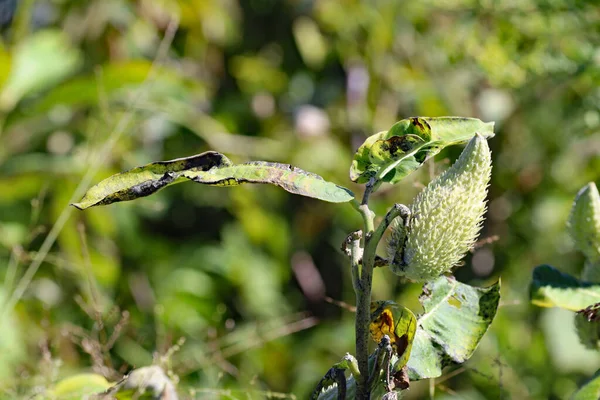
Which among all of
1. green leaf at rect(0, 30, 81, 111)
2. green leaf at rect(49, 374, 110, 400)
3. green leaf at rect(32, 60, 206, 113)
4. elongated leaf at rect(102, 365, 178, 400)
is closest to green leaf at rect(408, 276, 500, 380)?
elongated leaf at rect(102, 365, 178, 400)

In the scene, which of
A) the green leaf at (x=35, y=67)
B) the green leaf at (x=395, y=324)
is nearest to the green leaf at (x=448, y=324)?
the green leaf at (x=395, y=324)

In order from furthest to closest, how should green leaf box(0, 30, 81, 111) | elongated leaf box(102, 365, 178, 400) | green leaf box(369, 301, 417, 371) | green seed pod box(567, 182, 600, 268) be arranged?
green leaf box(0, 30, 81, 111) → green seed pod box(567, 182, 600, 268) → green leaf box(369, 301, 417, 371) → elongated leaf box(102, 365, 178, 400)

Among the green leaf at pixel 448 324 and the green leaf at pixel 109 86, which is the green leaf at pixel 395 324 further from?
the green leaf at pixel 109 86

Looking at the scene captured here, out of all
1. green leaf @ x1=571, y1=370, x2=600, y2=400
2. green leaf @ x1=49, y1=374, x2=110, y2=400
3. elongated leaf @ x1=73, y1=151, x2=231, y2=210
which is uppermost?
elongated leaf @ x1=73, y1=151, x2=231, y2=210

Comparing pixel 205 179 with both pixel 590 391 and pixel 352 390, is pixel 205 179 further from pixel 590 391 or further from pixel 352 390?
pixel 590 391

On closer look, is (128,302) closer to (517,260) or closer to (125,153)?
(125,153)

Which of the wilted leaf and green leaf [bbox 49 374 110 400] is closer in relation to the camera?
the wilted leaf

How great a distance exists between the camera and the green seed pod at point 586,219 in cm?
99

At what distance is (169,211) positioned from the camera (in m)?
3.09

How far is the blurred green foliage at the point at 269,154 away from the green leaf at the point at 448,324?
94 centimetres

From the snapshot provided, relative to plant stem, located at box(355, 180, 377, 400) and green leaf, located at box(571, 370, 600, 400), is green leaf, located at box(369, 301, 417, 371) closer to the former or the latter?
plant stem, located at box(355, 180, 377, 400)

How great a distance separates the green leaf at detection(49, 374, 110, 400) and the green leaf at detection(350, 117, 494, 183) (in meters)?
0.47

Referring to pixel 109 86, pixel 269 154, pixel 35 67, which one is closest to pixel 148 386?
pixel 109 86

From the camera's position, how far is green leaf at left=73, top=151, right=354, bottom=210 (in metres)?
0.78
